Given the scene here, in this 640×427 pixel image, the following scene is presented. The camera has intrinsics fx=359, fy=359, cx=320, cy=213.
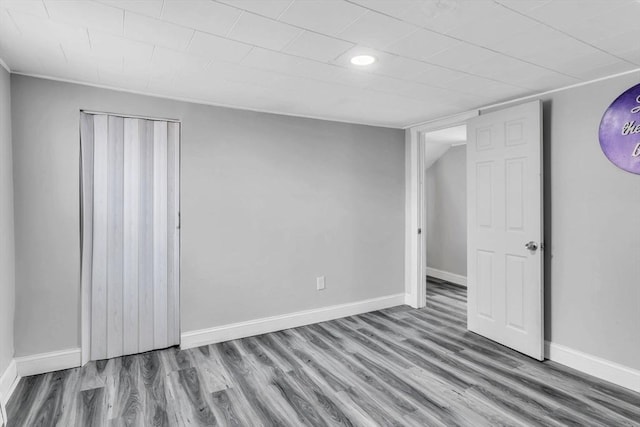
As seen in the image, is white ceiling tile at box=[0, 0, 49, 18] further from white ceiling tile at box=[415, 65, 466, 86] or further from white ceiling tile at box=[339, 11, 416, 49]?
white ceiling tile at box=[415, 65, 466, 86]

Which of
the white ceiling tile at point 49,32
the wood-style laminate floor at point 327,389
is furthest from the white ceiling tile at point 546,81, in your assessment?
the white ceiling tile at point 49,32

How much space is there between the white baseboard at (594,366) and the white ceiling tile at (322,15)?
2947mm

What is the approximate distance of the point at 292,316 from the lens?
12.3ft

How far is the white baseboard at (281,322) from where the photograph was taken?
129 inches

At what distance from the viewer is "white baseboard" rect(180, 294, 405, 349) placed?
10.8 feet

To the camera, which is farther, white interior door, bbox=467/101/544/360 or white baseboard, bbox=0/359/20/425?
white interior door, bbox=467/101/544/360

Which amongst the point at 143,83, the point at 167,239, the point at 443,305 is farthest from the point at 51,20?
Answer: the point at 443,305

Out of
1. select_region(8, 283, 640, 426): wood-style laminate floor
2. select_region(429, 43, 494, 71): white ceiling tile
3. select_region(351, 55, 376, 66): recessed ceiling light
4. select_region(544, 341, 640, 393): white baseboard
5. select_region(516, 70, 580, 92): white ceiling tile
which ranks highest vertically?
select_region(516, 70, 580, 92): white ceiling tile

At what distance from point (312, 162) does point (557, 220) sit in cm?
231

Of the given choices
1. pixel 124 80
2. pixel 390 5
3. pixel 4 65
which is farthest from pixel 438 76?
pixel 4 65

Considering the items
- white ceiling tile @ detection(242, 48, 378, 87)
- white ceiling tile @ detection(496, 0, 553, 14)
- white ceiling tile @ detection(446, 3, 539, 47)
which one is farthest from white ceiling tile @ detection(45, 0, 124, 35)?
white ceiling tile @ detection(496, 0, 553, 14)

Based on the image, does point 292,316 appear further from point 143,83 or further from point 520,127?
point 520,127

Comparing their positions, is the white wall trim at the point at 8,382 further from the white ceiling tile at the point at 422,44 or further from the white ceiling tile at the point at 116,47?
the white ceiling tile at the point at 422,44

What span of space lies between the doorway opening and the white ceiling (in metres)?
2.57
